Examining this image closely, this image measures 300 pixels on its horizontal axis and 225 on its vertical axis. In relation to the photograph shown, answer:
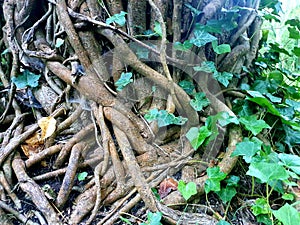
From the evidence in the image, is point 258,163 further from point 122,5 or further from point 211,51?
point 122,5

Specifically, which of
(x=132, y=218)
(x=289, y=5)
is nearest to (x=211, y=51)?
(x=132, y=218)

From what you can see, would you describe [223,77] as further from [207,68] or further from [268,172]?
[268,172]

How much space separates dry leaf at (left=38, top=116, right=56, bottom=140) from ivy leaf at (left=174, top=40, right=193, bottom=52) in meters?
0.73

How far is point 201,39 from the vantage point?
1.29 metres

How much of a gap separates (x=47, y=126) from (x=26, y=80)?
0.33m

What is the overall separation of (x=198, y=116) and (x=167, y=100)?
173 mm

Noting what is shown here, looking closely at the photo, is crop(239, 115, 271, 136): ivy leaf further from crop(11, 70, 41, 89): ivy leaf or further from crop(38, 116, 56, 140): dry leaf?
crop(11, 70, 41, 89): ivy leaf

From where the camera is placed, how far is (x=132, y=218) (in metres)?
1.08

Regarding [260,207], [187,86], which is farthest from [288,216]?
[187,86]

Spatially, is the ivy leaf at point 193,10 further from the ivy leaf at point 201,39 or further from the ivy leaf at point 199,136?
the ivy leaf at point 199,136

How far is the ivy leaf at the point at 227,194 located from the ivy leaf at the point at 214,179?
55mm

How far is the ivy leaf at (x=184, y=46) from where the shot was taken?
1.30 metres

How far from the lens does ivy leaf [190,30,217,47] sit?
1.28 m

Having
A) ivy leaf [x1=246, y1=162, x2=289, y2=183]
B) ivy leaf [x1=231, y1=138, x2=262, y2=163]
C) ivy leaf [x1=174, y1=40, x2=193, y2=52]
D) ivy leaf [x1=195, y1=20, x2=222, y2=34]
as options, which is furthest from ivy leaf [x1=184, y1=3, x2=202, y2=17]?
ivy leaf [x1=246, y1=162, x2=289, y2=183]
